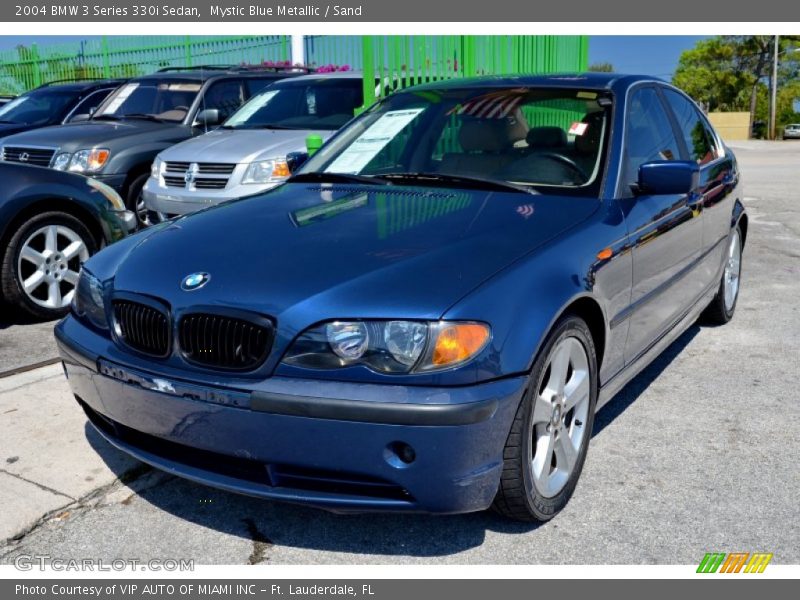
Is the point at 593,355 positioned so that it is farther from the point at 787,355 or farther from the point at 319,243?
the point at 787,355

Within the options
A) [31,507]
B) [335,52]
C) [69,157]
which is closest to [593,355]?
[31,507]

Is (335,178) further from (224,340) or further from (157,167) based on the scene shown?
(157,167)

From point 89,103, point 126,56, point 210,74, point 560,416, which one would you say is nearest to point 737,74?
point 126,56

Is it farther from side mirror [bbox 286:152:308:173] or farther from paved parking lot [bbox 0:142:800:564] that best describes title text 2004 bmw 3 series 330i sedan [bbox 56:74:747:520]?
side mirror [bbox 286:152:308:173]

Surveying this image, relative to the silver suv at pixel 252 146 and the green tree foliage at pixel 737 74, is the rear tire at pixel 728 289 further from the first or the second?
the green tree foliage at pixel 737 74

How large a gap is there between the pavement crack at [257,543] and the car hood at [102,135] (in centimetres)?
631

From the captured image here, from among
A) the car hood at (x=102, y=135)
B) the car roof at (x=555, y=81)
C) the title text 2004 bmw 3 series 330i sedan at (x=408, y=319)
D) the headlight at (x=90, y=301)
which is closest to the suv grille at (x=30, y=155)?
the car hood at (x=102, y=135)

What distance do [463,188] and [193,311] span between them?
4.71ft

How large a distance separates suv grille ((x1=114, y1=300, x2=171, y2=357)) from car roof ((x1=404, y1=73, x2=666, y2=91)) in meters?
2.19

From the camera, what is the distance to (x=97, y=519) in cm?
314

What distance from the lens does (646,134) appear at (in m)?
4.20

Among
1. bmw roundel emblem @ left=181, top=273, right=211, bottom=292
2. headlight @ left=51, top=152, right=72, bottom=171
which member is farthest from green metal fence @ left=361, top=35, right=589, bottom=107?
bmw roundel emblem @ left=181, top=273, right=211, bottom=292

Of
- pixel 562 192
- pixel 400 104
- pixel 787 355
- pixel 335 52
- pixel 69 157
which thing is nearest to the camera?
pixel 562 192

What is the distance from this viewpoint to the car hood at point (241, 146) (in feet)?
25.2
